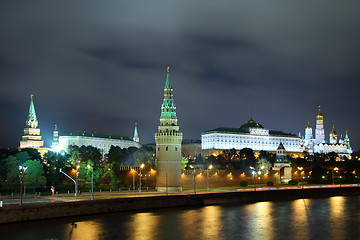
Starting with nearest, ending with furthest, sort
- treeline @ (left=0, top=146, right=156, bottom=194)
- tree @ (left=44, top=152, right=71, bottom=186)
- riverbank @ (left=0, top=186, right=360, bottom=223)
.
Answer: riverbank @ (left=0, top=186, right=360, bottom=223) < treeline @ (left=0, top=146, right=156, bottom=194) < tree @ (left=44, top=152, right=71, bottom=186)

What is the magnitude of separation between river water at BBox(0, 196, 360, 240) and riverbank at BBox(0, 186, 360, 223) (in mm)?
1074

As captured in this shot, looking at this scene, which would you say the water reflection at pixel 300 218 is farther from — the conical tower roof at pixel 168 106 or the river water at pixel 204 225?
the conical tower roof at pixel 168 106

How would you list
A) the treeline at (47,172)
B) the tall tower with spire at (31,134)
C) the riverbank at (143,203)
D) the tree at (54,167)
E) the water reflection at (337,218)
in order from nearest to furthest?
the water reflection at (337,218) → the riverbank at (143,203) → the treeline at (47,172) → the tree at (54,167) → the tall tower with spire at (31,134)

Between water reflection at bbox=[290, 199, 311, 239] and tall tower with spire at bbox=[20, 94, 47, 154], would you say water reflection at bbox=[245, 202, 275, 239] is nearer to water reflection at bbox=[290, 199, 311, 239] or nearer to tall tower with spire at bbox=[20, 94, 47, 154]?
water reflection at bbox=[290, 199, 311, 239]

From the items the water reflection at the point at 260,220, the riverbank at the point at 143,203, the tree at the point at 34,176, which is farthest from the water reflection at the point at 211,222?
the tree at the point at 34,176

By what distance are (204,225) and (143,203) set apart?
12.7 meters

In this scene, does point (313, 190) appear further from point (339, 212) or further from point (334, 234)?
point (334, 234)

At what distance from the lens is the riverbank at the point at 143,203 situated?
50.2m

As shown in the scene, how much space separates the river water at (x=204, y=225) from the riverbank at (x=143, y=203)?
1074 millimetres

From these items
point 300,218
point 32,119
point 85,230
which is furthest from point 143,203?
point 32,119

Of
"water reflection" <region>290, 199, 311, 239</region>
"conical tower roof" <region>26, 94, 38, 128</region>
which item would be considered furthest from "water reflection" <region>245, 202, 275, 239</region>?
"conical tower roof" <region>26, 94, 38, 128</region>

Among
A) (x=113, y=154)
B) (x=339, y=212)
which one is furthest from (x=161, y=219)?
(x=113, y=154)

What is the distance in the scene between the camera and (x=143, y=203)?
207 ft

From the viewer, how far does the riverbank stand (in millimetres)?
50178
